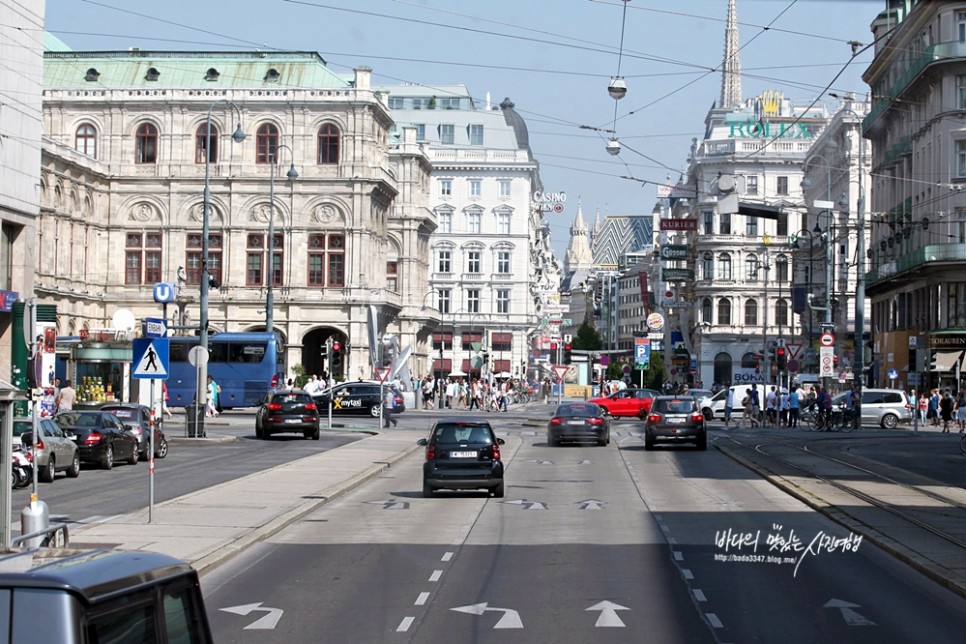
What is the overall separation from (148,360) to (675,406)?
2320 centimetres

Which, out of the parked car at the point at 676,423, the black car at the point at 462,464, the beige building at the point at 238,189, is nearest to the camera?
the black car at the point at 462,464

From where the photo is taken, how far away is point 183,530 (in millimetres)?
18906

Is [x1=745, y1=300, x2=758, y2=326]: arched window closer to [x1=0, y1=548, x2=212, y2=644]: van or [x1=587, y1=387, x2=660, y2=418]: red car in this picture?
[x1=587, y1=387, x2=660, y2=418]: red car

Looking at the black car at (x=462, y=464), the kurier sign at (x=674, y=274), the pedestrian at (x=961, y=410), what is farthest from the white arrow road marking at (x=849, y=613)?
the kurier sign at (x=674, y=274)

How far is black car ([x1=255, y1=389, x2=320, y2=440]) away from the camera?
148 feet

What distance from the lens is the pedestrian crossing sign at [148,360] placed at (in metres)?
20.9

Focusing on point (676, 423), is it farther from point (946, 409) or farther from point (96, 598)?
point (96, 598)

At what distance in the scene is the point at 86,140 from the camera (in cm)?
8362

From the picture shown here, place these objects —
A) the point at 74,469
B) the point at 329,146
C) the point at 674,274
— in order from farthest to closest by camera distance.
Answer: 1. the point at 674,274
2. the point at 329,146
3. the point at 74,469

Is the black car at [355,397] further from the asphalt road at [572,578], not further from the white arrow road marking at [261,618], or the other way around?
the white arrow road marking at [261,618]

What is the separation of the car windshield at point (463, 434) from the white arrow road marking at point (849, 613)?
40.9 ft

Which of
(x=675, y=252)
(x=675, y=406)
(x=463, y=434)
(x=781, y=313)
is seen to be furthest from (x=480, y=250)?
(x=463, y=434)

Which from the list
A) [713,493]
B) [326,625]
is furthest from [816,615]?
[713,493]

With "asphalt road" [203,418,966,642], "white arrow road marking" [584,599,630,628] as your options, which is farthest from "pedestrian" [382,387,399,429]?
"white arrow road marking" [584,599,630,628]
